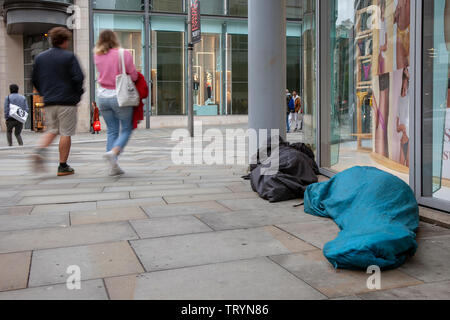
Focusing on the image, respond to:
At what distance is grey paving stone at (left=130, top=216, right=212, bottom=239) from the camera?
3.54 meters

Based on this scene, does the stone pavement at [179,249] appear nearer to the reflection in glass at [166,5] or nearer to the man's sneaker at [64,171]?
the man's sneaker at [64,171]

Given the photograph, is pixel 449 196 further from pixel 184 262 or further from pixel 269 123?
pixel 269 123

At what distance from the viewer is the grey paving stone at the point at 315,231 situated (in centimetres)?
336

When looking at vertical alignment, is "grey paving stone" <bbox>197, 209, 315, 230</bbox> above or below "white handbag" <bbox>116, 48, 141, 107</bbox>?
below

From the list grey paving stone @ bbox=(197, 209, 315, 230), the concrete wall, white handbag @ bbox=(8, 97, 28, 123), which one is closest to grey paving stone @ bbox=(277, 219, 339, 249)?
grey paving stone @ bbox=(197, 209, 315, 230)

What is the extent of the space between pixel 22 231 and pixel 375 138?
399 centimetres

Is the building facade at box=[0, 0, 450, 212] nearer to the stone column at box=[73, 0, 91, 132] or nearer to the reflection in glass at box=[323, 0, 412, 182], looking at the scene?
the reflection in glass at box=[323, 0, 412, 182]

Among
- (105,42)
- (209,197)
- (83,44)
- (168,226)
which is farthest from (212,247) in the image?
(83,44)

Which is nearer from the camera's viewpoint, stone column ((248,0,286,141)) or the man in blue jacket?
the man in blue jacket

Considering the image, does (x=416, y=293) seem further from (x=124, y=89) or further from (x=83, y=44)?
(x=83, y=44)

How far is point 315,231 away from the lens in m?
3.61

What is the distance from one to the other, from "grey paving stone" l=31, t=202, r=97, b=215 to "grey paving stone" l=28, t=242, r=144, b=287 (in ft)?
4.03

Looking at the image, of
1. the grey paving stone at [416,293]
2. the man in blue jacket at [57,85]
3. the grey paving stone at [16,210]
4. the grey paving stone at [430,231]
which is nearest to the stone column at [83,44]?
the man in blue jacket at [57,85]
